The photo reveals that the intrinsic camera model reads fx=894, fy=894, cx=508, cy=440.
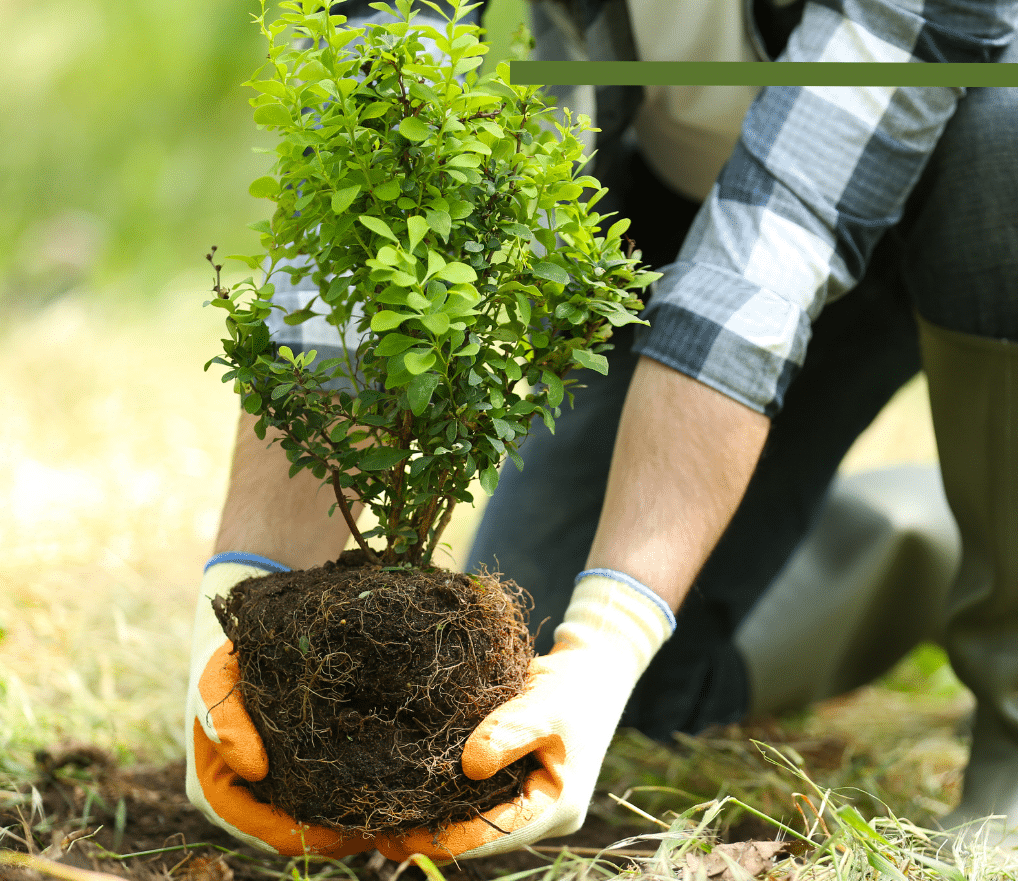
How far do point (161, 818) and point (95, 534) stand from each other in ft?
4.40

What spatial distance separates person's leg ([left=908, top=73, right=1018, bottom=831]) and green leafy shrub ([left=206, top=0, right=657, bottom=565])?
Answer: 0.71m

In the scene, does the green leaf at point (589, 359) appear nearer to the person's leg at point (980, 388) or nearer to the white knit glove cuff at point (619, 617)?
the white knit glove cuff at point (619, 617)

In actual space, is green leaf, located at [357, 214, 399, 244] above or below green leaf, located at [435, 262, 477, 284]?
above

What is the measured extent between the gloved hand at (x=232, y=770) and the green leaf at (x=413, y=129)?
23.9 inches

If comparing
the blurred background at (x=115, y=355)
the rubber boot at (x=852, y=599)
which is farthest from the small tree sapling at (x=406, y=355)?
the rubber boot at (x=852, y=599)

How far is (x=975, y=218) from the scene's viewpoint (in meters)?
1.35

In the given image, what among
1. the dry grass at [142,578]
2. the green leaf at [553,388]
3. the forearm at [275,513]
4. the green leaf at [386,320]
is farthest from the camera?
the dry grass at [142,578]

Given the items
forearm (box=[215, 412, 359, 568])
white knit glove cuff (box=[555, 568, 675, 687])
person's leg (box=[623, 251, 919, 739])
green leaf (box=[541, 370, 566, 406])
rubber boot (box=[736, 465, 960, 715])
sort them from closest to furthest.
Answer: green leaf (box=[541, 370, 566, 406]), white knit glove cuff (box=[555, 568, 675, 687]), forearm (box=[215, 412, 359, 568]), person's leg (box=[623, 251, 919, 739]), rubber boot (box=[736, 465, 960, 715])

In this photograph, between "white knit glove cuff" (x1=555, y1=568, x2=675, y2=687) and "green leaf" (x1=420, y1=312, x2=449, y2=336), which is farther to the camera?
"white knit glove cuff" (x1=555, y1=568, x2=675, y2=687)

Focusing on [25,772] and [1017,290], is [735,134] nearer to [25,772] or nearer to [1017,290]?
[1017,290]

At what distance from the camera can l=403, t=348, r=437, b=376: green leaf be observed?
0.81 meters

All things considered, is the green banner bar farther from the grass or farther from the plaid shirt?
the grass

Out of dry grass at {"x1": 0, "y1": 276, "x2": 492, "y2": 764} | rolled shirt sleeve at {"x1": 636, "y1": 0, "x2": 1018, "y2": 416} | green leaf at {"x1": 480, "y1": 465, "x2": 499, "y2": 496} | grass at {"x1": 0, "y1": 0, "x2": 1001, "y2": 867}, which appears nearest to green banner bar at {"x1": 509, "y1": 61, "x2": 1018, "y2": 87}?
rolled shirt sleeve at {"x1": 636, "y1": 0, "x2": 1018, "y2": 416}

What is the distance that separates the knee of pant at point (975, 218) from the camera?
4.30ft
